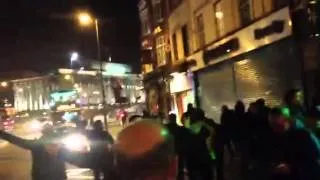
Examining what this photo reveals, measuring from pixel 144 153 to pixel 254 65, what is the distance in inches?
808

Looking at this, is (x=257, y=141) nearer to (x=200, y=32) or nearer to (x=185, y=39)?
(x=200, y=32)

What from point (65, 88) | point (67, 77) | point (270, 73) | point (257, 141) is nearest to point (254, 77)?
point (270, 73)

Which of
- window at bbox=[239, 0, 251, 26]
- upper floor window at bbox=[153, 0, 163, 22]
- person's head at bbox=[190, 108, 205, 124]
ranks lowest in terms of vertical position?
person's head at bbox=[190, 108, 205, 124]

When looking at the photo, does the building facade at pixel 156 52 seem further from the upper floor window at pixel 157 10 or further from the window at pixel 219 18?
the window at pixel 219 18

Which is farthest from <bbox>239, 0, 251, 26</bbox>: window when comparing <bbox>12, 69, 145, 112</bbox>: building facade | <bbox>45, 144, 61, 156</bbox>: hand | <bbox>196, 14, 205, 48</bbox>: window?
<bbox>12, 69, 145, 112</bbox>: building facade

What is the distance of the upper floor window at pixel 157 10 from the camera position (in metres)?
43.1

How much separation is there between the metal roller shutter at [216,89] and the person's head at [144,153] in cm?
2315

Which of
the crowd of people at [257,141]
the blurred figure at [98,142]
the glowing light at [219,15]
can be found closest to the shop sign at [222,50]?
the glowing light at [219,15]

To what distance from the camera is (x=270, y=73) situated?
845 inches

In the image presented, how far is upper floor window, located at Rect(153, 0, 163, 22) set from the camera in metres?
43.1

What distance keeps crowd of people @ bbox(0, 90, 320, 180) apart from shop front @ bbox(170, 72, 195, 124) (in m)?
18.0

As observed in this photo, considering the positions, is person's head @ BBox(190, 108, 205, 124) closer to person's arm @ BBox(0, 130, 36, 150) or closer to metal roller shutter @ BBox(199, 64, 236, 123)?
person's arm @ BBox(0, 130, 36, 150)

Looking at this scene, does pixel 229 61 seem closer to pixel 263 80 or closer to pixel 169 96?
pixel 263 80

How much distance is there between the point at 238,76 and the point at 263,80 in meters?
3.38
